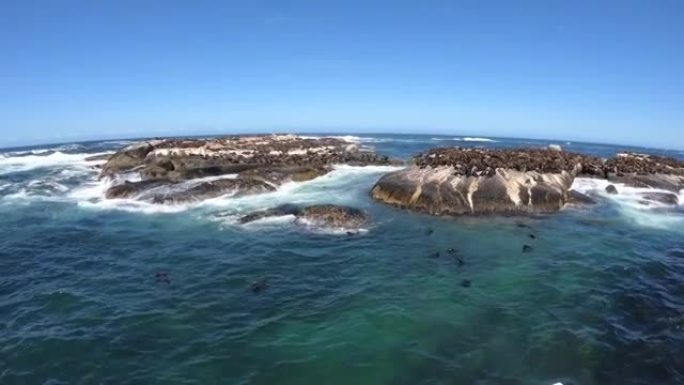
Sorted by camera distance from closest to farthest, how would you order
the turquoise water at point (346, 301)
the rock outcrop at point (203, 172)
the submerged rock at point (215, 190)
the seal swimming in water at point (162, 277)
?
1. the turquoise water at point (346, 301)
2. the seal swimming in water at point (162, 277)
3. the submerged rock at point (215, 190)
4. the rock outcrop at point (203, 172)

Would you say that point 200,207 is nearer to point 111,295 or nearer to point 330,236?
point 330,236

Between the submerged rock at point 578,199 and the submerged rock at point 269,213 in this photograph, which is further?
the submerged rock at point 578,199

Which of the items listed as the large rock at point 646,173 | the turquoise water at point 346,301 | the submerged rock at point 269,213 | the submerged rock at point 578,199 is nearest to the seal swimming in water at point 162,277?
the turquoise water at point 346,301

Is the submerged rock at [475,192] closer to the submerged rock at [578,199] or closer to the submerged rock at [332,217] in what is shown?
the submerged rock at [578,199]

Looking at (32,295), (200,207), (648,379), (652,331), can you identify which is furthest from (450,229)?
(32,295)

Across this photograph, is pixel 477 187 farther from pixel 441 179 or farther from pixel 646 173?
pixel 646 173

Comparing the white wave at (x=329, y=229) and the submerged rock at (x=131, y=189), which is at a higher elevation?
the submerged rock at (x=131, y=189)

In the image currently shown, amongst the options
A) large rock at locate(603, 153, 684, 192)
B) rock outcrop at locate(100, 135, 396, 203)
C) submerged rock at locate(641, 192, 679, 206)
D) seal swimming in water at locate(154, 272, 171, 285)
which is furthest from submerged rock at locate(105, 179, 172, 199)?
large rock at locate(603, 153, 684, 192)
